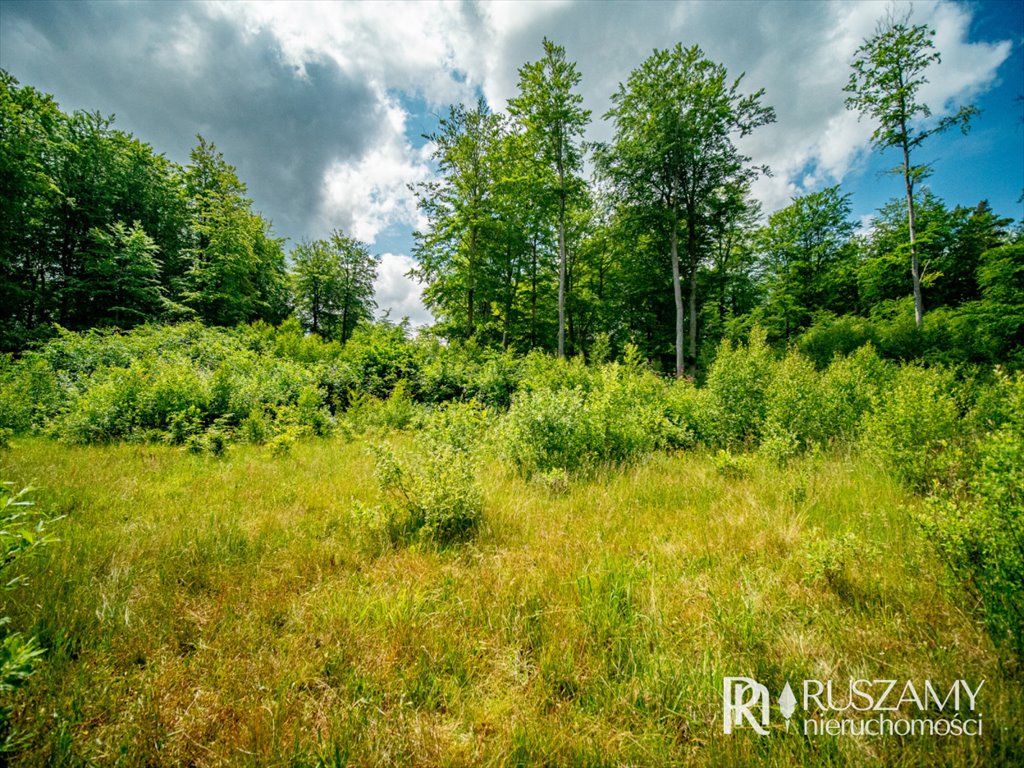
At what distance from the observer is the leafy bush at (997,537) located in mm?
2156

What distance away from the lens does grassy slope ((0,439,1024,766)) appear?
5.50ft

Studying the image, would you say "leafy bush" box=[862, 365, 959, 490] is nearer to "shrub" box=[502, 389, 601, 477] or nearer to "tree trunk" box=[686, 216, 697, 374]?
"shrub" box=[502, 389, 601, 477]

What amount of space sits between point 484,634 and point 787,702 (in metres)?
1.79

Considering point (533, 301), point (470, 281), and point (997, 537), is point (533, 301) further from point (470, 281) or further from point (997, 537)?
point (997, 537)

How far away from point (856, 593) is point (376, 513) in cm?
424

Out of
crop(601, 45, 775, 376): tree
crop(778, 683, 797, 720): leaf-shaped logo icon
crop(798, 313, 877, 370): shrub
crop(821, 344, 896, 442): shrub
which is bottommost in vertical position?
crop(778, 683, 797, 720): leaf-shaped logo icon

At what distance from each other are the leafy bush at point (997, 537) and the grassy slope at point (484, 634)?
0.58 feet

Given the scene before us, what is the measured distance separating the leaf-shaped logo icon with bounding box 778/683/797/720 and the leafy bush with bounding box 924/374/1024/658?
4.70ft

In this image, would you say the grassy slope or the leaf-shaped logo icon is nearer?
the grassy slope

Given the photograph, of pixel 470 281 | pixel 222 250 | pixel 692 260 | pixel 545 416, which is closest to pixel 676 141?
pixel 692 260

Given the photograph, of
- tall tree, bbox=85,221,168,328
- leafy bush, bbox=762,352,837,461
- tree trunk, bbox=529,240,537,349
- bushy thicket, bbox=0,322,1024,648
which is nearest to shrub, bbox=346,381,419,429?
bushy thicket, bbox=0,322,1024,648

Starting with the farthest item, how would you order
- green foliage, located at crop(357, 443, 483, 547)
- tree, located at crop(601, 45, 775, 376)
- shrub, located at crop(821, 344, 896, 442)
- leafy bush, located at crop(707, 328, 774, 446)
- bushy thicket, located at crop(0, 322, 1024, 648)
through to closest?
tree, located at crop(601, 45, 775, 376) → leafy bush, located at crop(707, 328, 774, 446) → shrub, located at crop(821, 344, 896, 442) → green foliage, located at crop(357, 443, 483, 547) → bushy thicket, located at crop(0, 322, 1024, 648)

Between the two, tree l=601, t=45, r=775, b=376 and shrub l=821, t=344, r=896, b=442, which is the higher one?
tree l=601, t=45, r=775, b=376

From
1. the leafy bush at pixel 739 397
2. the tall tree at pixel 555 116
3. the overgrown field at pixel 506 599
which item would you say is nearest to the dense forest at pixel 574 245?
the tall tree at pixel 555 116
